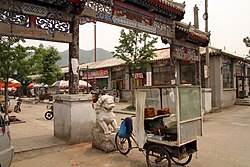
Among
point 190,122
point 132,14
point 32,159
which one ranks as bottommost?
point 32,159

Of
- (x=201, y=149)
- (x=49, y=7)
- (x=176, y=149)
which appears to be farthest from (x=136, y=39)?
(x=176, y=149)

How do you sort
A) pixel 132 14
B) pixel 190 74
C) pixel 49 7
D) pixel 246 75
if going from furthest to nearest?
pixel 246 75 < pixel 190 74 < pixel 132 14 < pixel 49 7

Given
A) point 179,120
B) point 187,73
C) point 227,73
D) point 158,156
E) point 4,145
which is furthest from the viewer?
point 227,73

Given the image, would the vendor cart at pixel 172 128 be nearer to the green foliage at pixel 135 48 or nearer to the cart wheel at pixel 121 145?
the cart wheel at pixel 121 145

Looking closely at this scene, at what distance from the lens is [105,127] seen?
21.4 feet

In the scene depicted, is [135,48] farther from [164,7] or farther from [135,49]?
[164,7]

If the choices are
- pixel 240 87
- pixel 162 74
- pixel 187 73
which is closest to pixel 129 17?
pixel 187 73

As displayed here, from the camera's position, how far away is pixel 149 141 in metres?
4.98

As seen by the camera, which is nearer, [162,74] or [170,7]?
[170,7]

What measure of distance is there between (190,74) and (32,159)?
15.5 meters

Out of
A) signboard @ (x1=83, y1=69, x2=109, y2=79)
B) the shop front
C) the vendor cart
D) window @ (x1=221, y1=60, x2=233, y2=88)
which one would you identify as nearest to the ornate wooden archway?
the vendor cart

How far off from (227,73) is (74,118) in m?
16.3

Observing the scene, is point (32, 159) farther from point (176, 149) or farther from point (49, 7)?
point (49, 7)

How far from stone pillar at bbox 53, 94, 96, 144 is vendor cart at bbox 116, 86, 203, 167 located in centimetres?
249
